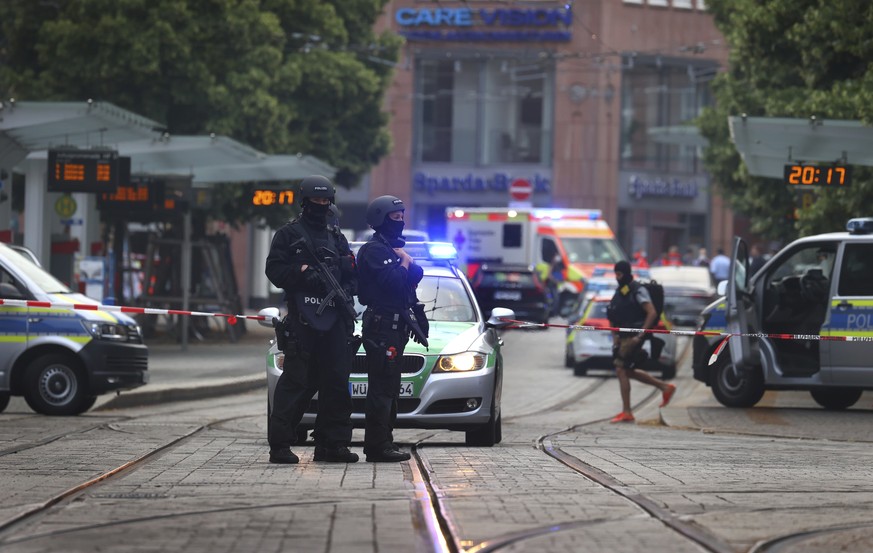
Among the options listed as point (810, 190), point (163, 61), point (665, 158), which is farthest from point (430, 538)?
point (665, 158)

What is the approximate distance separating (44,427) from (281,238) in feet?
17.7

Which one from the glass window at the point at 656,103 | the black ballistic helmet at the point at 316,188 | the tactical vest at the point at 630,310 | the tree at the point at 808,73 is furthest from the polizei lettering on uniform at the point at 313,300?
the glass window at the point at 656,103

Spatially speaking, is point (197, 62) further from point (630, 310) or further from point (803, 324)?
point (803, 324)

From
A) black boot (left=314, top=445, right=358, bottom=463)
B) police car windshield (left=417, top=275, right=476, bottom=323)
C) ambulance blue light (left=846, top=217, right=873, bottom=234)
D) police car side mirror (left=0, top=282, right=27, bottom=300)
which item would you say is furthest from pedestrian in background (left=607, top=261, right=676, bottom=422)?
black boot (left=314, top=445, right=358, bottom=463)

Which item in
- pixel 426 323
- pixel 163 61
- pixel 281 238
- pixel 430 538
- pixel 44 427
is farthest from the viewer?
pixel 163 61

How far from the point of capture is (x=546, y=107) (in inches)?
2406

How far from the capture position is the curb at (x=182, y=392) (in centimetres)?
2102

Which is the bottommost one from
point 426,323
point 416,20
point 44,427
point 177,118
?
point 44,427

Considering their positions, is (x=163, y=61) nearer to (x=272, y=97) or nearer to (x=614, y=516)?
(x=272, y=97)

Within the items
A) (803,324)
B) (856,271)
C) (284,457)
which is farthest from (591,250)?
(284,457)

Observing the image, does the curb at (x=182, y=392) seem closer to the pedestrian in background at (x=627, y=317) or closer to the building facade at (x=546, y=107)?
the pedestrian in background at (x=627, y=317)

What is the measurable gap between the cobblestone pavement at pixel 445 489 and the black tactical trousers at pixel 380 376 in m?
0.24

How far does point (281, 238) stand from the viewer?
11.8m

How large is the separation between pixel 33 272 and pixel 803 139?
9.48 meters
